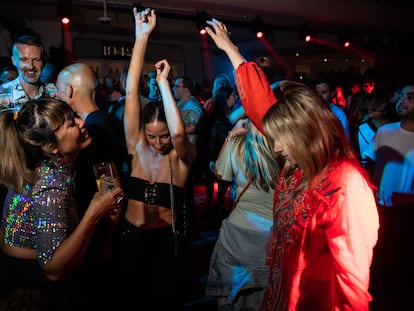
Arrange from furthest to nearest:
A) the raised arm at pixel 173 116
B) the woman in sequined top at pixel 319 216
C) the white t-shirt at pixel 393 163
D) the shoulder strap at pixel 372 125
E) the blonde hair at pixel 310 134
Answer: the shoulder strap at pixel 372 125, the white t-shirt at pixel 393 163, the raised arm at pixel 173 116, the blonde hair at pixel 310 134, the woman in sequined top at pixel 319 216

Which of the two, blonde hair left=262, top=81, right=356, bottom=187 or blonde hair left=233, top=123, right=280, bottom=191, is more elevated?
blonde hair left=262, top=81, right=356, bottom=187

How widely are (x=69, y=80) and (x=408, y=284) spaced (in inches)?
124

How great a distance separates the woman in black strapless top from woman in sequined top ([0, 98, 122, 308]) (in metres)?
0.50

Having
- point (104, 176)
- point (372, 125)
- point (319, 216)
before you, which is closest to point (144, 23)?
point (104, 176)

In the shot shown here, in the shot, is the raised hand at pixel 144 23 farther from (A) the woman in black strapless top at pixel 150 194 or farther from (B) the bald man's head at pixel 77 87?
(B) the bald man's head at pixel 77 87

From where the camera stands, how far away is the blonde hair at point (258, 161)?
165 centimetres

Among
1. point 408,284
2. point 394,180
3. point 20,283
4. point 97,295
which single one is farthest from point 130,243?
point 408,284

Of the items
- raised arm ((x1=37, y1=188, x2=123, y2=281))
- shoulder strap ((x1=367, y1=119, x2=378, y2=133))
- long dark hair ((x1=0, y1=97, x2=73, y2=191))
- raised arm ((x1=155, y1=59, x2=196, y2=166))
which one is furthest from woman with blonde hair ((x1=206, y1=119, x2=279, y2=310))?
shoulder strap ((x1=367, y1=119, x2=378, y2=133))

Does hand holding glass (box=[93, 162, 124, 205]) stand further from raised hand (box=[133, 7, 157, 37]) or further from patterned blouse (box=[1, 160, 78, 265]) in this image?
raised hand (box=[133, 7, 157, 37])

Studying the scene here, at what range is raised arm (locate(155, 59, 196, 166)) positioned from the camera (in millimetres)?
1850

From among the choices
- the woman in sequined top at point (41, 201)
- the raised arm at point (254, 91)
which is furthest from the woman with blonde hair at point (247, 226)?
the woman in sequined top at point (41, 201)

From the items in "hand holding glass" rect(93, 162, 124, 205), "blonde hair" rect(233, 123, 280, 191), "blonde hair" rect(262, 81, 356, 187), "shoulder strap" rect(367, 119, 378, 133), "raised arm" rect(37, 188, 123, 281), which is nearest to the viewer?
"blonde hair" rect(262, 81, 356, 187)

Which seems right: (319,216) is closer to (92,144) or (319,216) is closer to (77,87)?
(92,144)

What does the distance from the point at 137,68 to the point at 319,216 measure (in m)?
1.32
